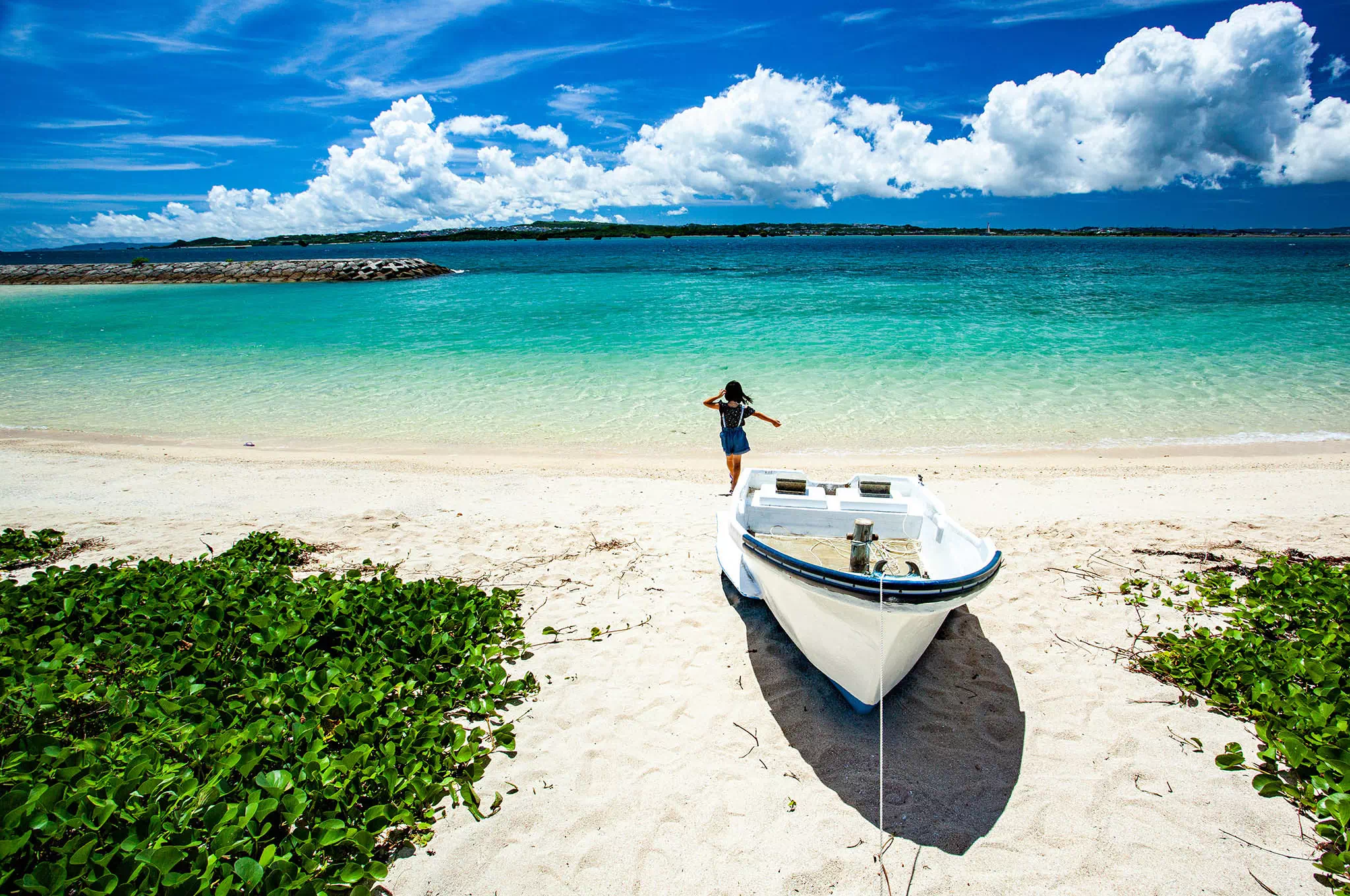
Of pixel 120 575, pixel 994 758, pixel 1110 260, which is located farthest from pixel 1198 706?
pixel 1110 260

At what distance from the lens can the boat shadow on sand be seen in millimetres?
4031

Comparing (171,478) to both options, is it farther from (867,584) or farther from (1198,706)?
(1198,706)

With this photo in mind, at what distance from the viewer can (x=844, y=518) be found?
20.9ft

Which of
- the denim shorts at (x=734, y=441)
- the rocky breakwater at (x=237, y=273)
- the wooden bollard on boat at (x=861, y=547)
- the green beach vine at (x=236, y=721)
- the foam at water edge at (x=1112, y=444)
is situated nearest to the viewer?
the green beach vine at (x=236, y=721)

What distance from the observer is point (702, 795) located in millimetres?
4160

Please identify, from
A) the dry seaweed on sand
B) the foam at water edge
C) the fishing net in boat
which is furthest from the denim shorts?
the dry seaweed on sand

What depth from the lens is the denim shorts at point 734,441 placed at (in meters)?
8.95

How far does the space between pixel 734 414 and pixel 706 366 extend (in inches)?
418

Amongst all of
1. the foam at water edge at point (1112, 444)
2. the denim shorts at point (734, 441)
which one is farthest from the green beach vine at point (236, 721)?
the foam at water edge at point (1112, 444)

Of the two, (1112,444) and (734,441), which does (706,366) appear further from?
(1112,444)

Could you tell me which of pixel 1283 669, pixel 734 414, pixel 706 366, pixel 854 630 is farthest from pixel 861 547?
pixel 706 366

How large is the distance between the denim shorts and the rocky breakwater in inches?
2394

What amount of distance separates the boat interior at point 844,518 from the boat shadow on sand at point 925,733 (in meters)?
0.80

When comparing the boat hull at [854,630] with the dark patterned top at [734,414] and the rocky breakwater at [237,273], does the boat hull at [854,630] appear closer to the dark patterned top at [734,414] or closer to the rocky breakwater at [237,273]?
the dark patterned top at [734,414]
